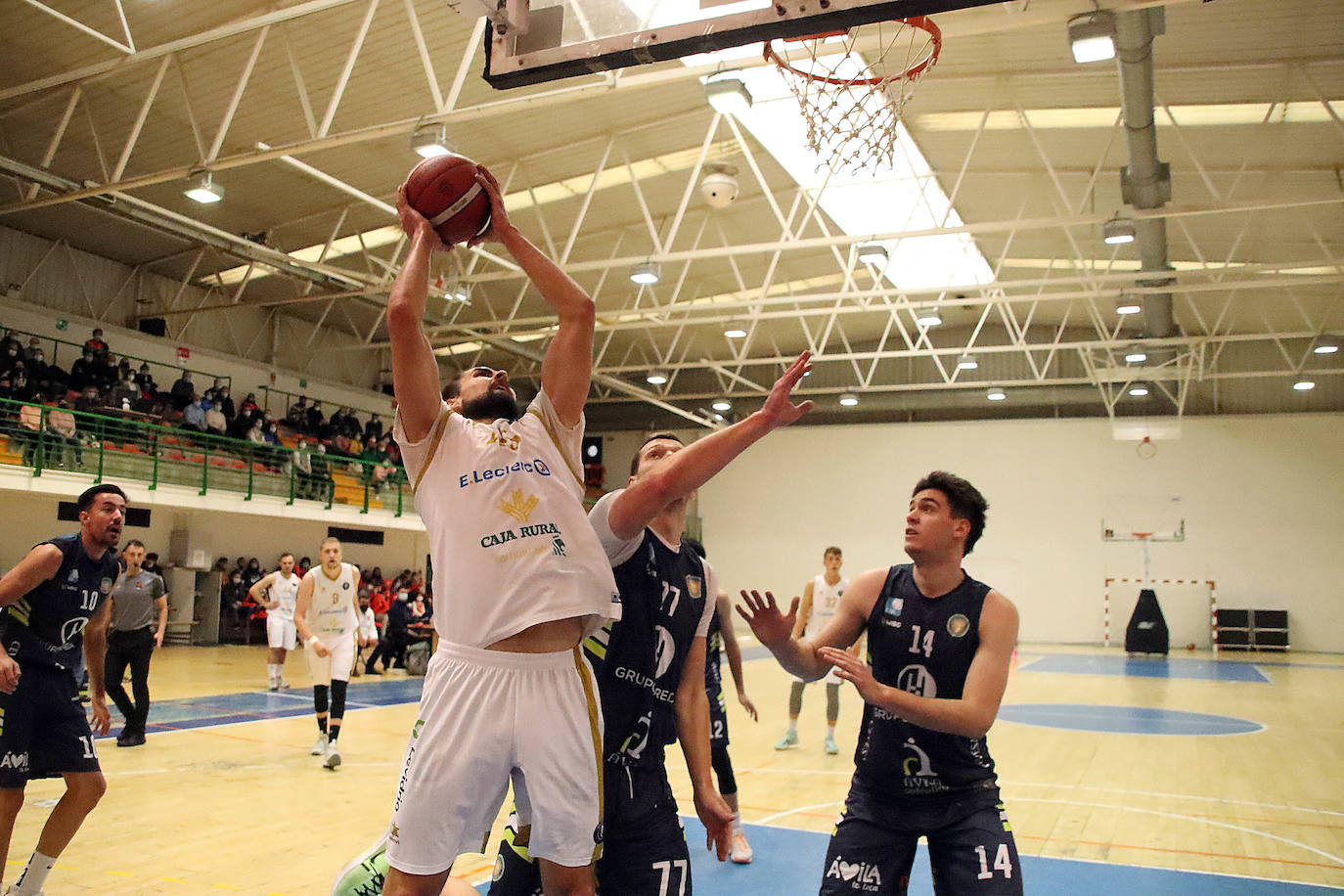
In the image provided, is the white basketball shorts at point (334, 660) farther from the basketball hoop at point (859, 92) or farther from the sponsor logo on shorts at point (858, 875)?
the sponsor logo on shorts at point (858, 875)

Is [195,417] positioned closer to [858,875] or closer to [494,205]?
[494,205]

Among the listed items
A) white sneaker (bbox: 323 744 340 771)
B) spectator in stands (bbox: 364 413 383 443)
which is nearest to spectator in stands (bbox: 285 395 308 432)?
spectator in stands (bbox: 364 413 383 443)

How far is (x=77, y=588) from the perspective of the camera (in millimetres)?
4766

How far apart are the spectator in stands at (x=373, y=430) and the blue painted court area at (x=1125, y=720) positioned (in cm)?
1756

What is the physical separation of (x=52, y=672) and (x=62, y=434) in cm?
1332

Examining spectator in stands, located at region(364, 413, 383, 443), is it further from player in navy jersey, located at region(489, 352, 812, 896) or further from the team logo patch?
the team logo patch

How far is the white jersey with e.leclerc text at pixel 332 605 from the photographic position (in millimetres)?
8977

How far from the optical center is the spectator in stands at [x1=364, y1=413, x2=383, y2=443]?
26062mm

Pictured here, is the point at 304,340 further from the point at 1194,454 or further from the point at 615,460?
the point at 1194,454

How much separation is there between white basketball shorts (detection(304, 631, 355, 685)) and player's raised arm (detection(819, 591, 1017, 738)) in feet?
21.2

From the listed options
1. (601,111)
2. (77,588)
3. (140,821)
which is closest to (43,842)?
(77,588)

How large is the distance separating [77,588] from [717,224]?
16.3 meters

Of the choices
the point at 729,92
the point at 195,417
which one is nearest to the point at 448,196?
the point at 729,92

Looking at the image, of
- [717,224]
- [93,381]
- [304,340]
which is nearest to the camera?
[93,381]
